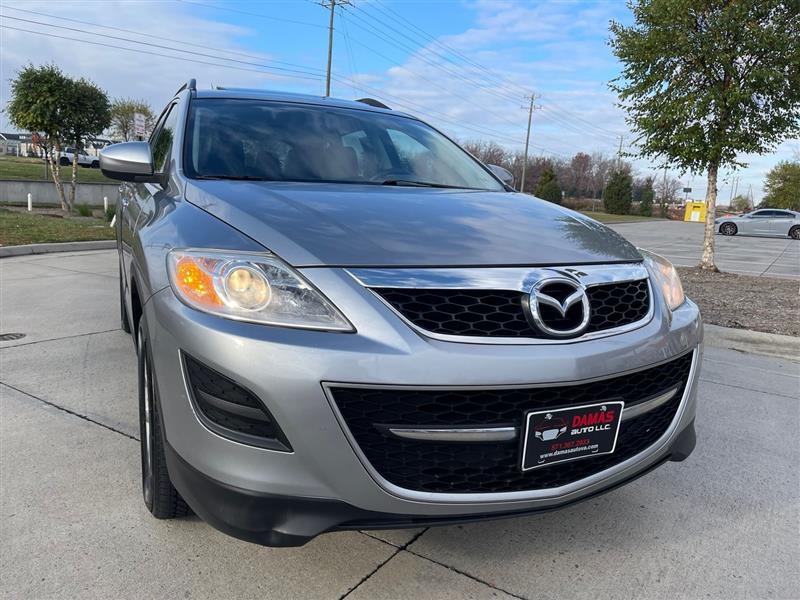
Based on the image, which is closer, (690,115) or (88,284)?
(88,284)

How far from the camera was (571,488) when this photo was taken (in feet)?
6.18

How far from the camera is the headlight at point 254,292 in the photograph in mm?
1679

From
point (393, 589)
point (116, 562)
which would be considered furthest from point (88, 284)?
point (393, 589)

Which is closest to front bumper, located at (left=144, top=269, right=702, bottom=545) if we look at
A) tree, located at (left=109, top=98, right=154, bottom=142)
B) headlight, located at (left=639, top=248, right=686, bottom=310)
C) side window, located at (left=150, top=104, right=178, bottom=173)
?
headlight, located at (left=639, top=248, right=686, bottom=310)

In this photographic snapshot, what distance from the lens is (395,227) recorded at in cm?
202

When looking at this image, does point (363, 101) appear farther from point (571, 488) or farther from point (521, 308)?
point (571, 488)

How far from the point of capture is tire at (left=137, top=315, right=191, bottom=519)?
2.06 m

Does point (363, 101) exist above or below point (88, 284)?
above

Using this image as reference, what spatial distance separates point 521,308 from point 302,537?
877 millimetres

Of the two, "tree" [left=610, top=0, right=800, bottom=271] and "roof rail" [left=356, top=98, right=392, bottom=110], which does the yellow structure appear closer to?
"tree" [left=610, top=0, right=800, bottom=271]

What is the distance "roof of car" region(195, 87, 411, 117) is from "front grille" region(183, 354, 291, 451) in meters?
2.03

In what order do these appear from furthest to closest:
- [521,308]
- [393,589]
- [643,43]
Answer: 1. [643,43]
2. [393,589]
3. [521,308]

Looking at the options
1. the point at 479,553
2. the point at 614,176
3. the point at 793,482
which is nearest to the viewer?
the point at 479,553

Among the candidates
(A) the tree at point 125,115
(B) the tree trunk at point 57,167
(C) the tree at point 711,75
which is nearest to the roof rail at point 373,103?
(C) the tree at point 711,75
